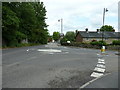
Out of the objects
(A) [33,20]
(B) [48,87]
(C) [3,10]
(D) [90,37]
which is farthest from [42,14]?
(B) [48,87]

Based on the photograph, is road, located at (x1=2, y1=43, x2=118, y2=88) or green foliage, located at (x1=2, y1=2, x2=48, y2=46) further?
green foliage, located at (x1=2, y1=2, x2=48, y2=46)

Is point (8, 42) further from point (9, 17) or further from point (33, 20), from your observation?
point (33, 20)

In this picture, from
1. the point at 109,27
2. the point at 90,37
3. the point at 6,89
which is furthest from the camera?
the point at 109,27

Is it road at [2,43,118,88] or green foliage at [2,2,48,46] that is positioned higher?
green foliage at [2,2,48,46]

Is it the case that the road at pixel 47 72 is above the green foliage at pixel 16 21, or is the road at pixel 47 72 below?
below

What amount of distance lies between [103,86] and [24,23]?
33.9 meters

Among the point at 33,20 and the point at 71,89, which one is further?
the point at 33,20

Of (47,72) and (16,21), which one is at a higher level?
(16,21)

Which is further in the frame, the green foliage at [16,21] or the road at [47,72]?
the green foliage at [16,21]

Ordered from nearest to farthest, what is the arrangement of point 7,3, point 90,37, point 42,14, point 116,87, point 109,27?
point 116,87, point 7,3, point 42,14, point 90,37, point 109,27

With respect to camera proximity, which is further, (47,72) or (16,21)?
(16,21)

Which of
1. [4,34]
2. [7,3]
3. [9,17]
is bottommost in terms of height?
[4,34]

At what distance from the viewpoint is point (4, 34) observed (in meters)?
27.1

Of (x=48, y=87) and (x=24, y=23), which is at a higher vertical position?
(x=24, y=23)
